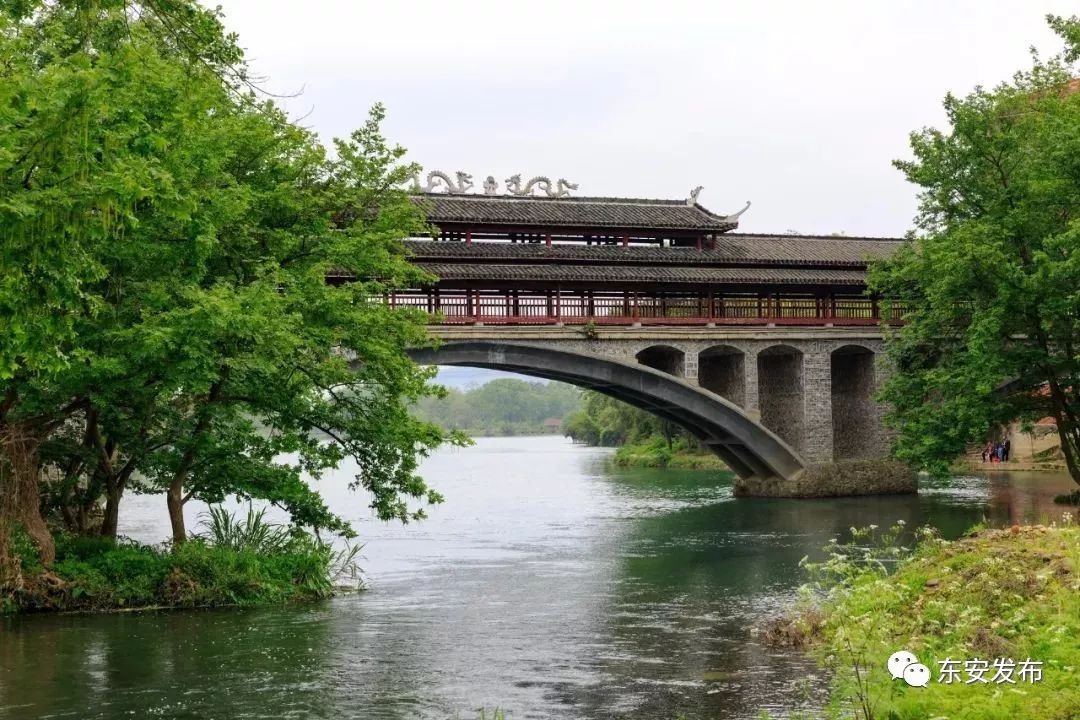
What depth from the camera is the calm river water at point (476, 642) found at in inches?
595

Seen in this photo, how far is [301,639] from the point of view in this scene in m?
19.5

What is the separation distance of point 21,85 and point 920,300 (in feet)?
121

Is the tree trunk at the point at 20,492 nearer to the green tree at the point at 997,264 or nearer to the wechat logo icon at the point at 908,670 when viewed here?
the wechat logo icon at the point at 908,670

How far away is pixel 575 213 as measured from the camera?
162 feet

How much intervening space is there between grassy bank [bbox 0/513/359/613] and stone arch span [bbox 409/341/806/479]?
729 inches

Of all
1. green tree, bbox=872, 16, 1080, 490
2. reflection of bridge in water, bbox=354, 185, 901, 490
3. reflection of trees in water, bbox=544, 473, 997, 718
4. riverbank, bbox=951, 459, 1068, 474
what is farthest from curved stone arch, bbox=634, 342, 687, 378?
riverbank, bbox=951, 459, 1068, 474

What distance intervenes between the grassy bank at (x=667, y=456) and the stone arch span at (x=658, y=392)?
19998 mm

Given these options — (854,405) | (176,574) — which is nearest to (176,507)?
(176,574)

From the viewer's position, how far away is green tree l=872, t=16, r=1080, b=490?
3344cm

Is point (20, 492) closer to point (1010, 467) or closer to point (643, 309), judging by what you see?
point (643, 309)

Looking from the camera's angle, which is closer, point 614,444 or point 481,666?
point 481,666

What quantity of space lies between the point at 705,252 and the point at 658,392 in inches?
277

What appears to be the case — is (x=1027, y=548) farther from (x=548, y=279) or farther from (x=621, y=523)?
(x=548, y=279)

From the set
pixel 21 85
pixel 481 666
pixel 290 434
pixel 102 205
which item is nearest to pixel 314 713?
pixel 481 666
